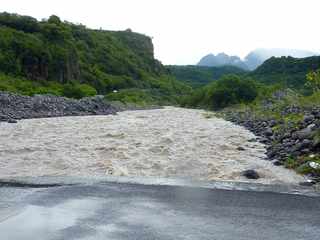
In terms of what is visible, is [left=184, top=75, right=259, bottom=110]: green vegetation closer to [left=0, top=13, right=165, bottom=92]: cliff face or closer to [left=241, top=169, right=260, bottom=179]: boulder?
[left=0, top=13, right=165, bottom=92]: cliff face

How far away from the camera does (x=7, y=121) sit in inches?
1159

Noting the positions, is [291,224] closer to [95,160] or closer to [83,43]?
[95,160]

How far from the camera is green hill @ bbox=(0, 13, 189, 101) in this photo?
2958 inches

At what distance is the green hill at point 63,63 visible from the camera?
75.1 meters

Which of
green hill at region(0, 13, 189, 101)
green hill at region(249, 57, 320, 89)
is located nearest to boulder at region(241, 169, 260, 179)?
green hill at region(0, 13, 189, 101)

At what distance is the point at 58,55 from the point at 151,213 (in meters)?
82.1

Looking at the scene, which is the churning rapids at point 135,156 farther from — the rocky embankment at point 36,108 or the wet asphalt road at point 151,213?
the rocky embankment at point 36,108

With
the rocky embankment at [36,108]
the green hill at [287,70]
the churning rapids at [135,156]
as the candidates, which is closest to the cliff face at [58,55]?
the rocky embankment at [36,108]

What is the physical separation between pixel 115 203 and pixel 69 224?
1671mm

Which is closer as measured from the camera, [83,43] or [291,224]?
[291,224]

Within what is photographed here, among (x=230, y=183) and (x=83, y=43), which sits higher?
(x=83, y=43)

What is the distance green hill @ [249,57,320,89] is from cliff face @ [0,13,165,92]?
35.9 metres

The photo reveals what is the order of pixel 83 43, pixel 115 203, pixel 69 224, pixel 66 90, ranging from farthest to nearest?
pixel 83 43 < pixel 66 90 < pixel 115 203 < pixel 69 224

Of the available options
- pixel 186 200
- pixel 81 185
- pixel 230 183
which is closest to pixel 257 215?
pixel 186 200
